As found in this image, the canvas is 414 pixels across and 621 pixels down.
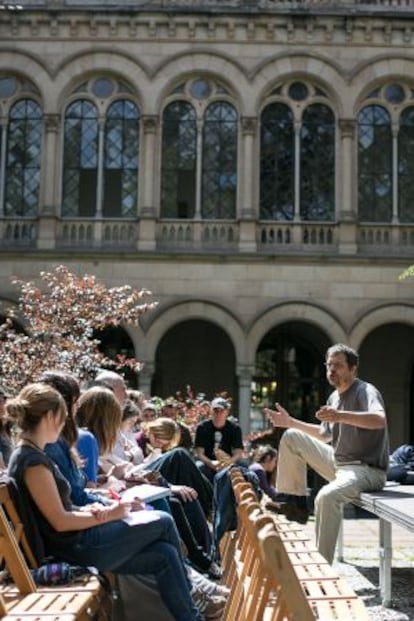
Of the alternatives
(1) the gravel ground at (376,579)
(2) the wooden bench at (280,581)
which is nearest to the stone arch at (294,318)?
(1) the gravel ground at (376,579)

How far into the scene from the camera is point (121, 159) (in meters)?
21.7

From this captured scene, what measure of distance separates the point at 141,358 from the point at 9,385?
721 cm

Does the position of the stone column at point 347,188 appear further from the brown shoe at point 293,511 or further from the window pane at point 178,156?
the brown shoe at point 293,511

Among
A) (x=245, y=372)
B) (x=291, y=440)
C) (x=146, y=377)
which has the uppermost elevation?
(x=245, y=372)

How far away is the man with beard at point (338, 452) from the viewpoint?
7148mm

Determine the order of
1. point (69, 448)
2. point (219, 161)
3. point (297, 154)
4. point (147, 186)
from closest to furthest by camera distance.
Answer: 1. point (69, 448)
2. point (147, 186)
3. point (297, 154)
4. point (219, 161)

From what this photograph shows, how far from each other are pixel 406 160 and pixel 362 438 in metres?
15.5

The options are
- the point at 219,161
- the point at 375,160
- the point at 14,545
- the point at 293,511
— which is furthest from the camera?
the point at 375,160

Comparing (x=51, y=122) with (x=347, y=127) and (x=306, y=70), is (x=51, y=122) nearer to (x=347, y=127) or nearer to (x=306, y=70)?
(x=306, y=70)

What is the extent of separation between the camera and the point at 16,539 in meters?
4.52

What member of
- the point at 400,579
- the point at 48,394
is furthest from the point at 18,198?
the point at 48,394

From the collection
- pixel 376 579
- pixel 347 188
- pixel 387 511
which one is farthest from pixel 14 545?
pixel 347 188

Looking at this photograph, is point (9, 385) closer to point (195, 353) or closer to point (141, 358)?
point (141, 358)

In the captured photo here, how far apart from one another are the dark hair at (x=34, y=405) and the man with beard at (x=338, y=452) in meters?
2.91
